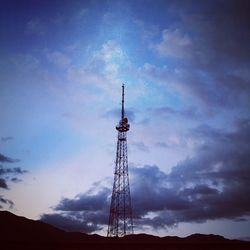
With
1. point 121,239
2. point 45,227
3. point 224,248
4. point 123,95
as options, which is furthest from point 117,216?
point 45,227

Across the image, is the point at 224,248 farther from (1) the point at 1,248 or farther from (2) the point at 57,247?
(1) the point at 1,248

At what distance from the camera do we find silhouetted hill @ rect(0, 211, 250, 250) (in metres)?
41.7

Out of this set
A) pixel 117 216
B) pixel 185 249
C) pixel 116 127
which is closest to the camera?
pixel 185 249

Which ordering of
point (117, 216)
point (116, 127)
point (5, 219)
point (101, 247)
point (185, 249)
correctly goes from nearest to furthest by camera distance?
point (101, 247)
point (185, 249)
point (117, 216)
point (116, 127)
point (5, 219)

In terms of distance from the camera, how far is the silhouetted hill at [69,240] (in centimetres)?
4169

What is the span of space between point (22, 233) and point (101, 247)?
3395 centimetres

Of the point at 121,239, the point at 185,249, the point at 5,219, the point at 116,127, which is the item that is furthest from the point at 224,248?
the point at 5,219

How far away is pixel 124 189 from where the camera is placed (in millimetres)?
47500

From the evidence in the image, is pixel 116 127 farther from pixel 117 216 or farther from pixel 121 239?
pixel 121 239

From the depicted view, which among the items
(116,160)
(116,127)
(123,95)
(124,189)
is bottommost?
(124,189)

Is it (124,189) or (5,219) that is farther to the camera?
(5,219)

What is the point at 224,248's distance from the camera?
43156mm

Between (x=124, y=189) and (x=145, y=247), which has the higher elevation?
(x=124, y=189)

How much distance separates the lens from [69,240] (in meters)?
57.2
